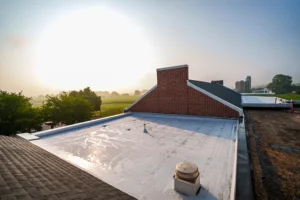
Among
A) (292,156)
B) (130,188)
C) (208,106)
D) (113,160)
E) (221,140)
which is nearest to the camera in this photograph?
(130,188)

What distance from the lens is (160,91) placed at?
12.7 meters

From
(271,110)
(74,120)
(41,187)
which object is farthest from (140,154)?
(74,120)

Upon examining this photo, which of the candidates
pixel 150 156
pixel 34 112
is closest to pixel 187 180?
pixel 150 156

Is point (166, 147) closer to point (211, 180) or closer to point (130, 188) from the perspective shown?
point (211, 180)

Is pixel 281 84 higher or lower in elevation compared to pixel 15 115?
higher

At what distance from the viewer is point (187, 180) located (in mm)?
2812

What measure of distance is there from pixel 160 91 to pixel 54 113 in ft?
61.6

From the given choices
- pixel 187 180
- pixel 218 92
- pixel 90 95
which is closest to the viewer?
pixel 187 180

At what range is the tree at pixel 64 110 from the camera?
21.6 meters

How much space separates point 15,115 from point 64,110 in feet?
21.1

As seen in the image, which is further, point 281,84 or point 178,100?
point 281,84

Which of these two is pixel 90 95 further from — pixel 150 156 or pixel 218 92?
pixel 150 156

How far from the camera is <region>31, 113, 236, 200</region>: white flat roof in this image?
3.07 m

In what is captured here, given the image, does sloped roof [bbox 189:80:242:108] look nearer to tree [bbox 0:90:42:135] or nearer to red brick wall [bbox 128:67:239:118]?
red brick wall [bbox 128:67:239:118]
